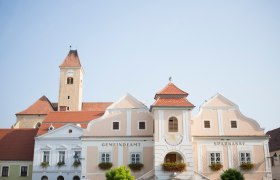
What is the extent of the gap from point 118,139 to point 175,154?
229 inches

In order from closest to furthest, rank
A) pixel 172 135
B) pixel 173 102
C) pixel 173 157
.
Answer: pixel 172 135
pixel 173 157
pixel 173 102

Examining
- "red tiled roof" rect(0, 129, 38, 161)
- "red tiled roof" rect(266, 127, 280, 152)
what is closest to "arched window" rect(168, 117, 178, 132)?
"red tiled roof" rect(266, 127, 280, 152)

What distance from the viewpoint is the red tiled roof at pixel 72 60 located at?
6574cm

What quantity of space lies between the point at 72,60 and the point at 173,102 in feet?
125

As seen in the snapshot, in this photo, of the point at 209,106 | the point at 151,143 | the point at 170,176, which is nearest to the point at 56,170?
the point at 151,143

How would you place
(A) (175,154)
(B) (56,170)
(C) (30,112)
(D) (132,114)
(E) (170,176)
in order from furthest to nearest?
(C) (30,112)
(B) (56,170)
(D) (132,114)
(A) (175,154)
(E) (170,176)

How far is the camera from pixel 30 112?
58.1m

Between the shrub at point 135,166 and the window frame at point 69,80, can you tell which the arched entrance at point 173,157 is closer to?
the shrub at point 135,166

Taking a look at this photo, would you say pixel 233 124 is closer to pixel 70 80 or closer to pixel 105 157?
pixel 105 157

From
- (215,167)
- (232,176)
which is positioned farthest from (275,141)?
(232,176)

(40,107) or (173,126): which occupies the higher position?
(40,107)

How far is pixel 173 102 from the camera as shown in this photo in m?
33.2

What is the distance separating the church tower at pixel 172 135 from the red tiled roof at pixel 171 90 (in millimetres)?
649

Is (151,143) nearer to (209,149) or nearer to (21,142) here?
(209,149)
